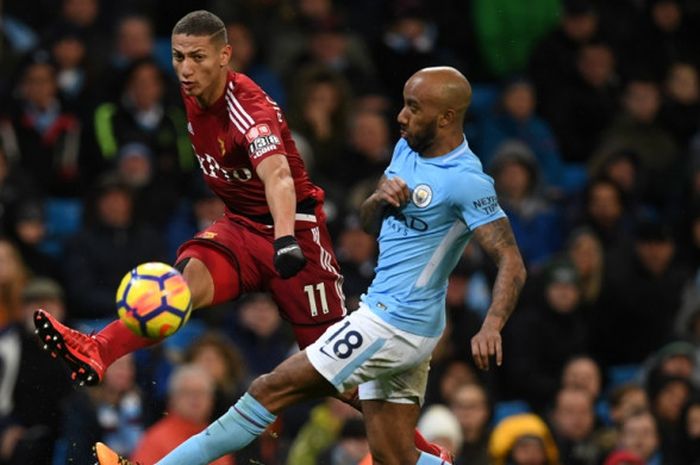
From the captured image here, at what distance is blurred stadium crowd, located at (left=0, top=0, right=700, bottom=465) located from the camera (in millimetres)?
13016

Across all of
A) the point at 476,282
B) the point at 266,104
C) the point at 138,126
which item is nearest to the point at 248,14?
the point at 138,126

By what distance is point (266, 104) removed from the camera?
9.81 metres

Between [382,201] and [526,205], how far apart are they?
21.8 ft

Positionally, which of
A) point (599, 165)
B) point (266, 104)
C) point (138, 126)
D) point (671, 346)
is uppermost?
point (266, 104)

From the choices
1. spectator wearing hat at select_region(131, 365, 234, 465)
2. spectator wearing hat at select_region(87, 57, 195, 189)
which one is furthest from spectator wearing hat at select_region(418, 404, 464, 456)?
spectator wearing hat at select_region(87, 57, 195, 189)

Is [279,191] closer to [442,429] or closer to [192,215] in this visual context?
[442,429]

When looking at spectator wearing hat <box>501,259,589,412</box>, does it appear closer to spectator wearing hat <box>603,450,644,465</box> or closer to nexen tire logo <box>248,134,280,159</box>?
spectator wearing hat <box>603,450,644,465</box>

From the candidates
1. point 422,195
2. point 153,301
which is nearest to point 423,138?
point 422,195

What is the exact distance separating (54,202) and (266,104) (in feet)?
18.4

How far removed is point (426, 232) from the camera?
927 cm

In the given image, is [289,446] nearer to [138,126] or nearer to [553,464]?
[553,464]

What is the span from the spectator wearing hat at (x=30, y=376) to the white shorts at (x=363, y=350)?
3917mm

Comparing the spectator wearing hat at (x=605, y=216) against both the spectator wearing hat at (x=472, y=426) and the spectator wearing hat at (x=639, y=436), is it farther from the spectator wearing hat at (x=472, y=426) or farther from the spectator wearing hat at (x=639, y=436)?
the spectator wearing hat at (x=472, y=426)

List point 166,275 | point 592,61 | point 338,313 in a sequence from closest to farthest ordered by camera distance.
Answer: point 166,275 → point 338,313 → point 592,61
